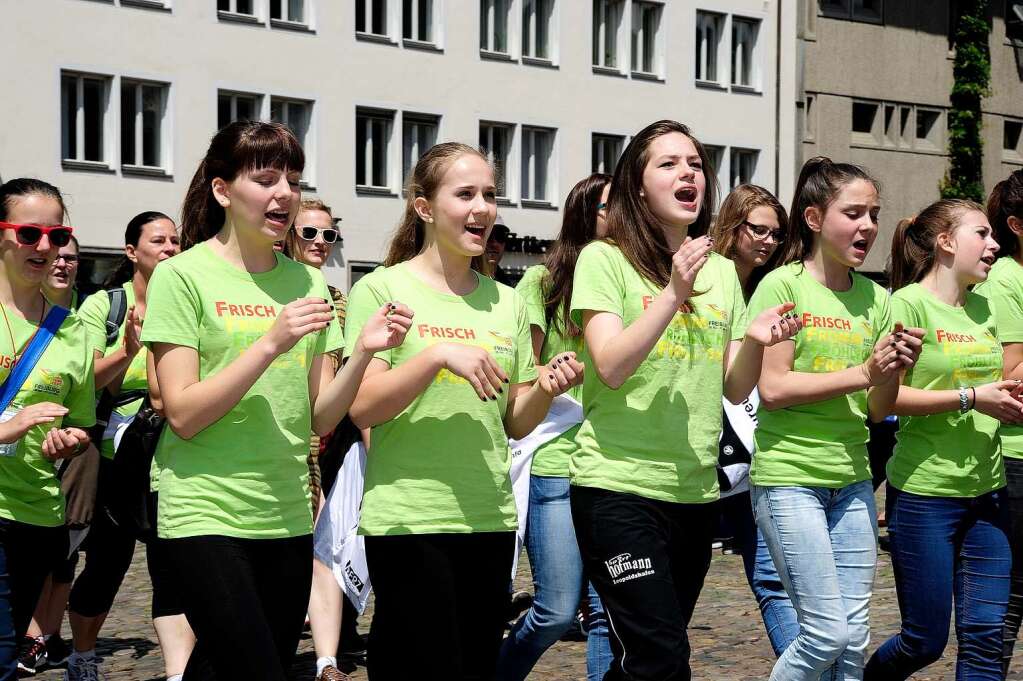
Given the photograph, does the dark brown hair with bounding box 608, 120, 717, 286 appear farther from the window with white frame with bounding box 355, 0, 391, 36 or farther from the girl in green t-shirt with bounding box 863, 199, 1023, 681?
the window with white frame with bounding box 355, 0, 391, 36

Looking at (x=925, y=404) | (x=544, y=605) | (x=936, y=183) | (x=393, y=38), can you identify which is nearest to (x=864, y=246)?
(x=925, y=404)

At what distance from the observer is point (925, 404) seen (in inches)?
239

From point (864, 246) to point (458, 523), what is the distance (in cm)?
208

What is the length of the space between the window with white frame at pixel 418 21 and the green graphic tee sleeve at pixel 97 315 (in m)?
27.4

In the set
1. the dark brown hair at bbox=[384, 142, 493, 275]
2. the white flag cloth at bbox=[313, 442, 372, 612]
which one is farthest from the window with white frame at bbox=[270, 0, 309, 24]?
the dark brown hair at bbox=[384, 142, 493, 275]

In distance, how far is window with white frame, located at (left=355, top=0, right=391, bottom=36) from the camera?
33906 millimetres

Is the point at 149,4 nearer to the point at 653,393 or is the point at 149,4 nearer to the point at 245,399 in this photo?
the point at 653,393

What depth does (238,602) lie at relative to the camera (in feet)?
14.9

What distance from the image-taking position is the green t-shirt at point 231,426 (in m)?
4.64

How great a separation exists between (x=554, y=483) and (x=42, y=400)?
2.13 metres

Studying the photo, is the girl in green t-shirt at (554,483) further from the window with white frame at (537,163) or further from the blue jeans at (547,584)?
the window with white frame at (537,163)

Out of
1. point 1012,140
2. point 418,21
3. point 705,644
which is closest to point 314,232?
point 705,644

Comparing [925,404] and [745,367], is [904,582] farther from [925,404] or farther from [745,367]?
[745,367]

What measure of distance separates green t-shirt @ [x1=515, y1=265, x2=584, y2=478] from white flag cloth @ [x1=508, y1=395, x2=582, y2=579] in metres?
0.05
